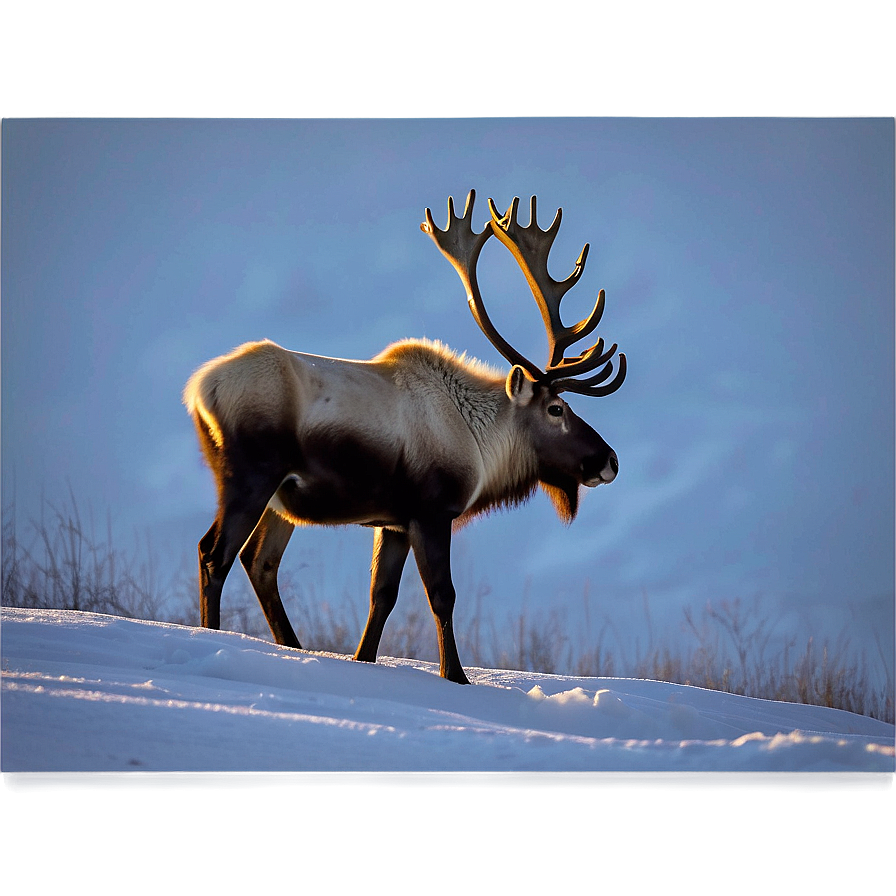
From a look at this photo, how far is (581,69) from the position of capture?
4.17 metres

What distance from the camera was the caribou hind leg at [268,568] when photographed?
154 inches

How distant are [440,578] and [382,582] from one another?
0.98ft

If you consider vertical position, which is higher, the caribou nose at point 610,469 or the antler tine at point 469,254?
the antler tine at point 469,254

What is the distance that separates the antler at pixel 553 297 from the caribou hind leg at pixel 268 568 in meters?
1.21

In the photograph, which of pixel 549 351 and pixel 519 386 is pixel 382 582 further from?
pixel 549 351

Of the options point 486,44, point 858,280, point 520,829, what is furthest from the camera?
point 858,280

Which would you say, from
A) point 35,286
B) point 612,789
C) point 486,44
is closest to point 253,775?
point 612,789

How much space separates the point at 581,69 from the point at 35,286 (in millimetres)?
2378

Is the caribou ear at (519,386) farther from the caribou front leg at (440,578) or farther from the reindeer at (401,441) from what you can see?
the caribou front leg at (440,578)

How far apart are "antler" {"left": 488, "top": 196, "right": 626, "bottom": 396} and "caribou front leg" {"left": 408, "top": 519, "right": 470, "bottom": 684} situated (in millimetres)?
760

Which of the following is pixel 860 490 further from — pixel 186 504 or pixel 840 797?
pixel 186 504

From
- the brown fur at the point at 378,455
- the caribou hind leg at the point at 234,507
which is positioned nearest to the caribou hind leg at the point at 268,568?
the brown fur at the point at 378,455

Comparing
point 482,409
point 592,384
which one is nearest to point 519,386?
point 482,409

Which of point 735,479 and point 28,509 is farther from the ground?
point 735,479
